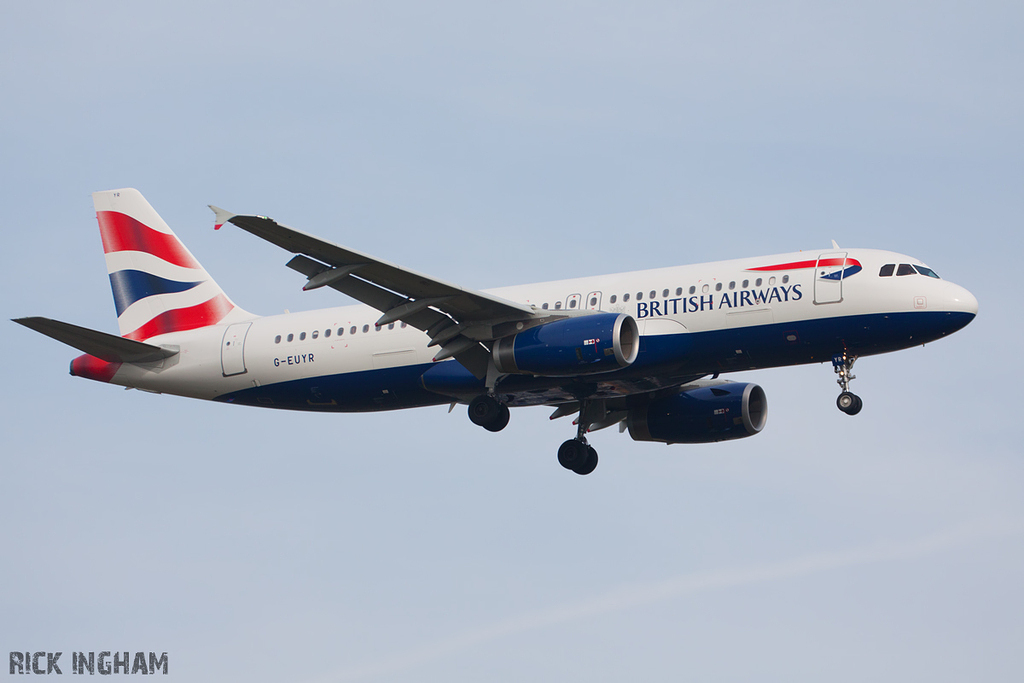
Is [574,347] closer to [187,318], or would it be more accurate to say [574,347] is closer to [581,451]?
[581,451]

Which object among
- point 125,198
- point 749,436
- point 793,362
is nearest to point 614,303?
point 793,362

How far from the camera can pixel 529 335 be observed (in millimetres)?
33031

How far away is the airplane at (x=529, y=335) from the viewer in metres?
32.1

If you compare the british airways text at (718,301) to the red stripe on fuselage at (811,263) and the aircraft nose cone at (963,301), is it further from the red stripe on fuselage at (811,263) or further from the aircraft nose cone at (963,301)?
the aircraft nose cone at (963,301)

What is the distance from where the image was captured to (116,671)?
3209cm

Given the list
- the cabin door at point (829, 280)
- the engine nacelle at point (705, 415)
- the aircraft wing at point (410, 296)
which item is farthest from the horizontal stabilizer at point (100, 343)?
the cabin door at point (829, 280)

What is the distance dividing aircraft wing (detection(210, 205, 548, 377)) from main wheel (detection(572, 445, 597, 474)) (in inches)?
220

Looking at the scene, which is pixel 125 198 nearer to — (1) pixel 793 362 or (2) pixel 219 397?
(2) pixel 219 397

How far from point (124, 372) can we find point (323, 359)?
6517 millimetres

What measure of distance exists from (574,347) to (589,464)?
7630mm

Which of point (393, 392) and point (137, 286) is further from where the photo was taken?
point (137, 286)

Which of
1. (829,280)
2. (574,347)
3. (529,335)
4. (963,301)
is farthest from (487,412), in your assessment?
(963,301)

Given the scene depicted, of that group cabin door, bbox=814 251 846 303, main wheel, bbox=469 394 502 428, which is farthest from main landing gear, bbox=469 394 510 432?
cabin door, bbox=814 251 846 303

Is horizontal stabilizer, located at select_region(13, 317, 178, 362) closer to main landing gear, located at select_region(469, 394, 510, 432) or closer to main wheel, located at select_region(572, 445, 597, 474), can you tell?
main landing gear, located at select_region(469, 394, 510, 432)
